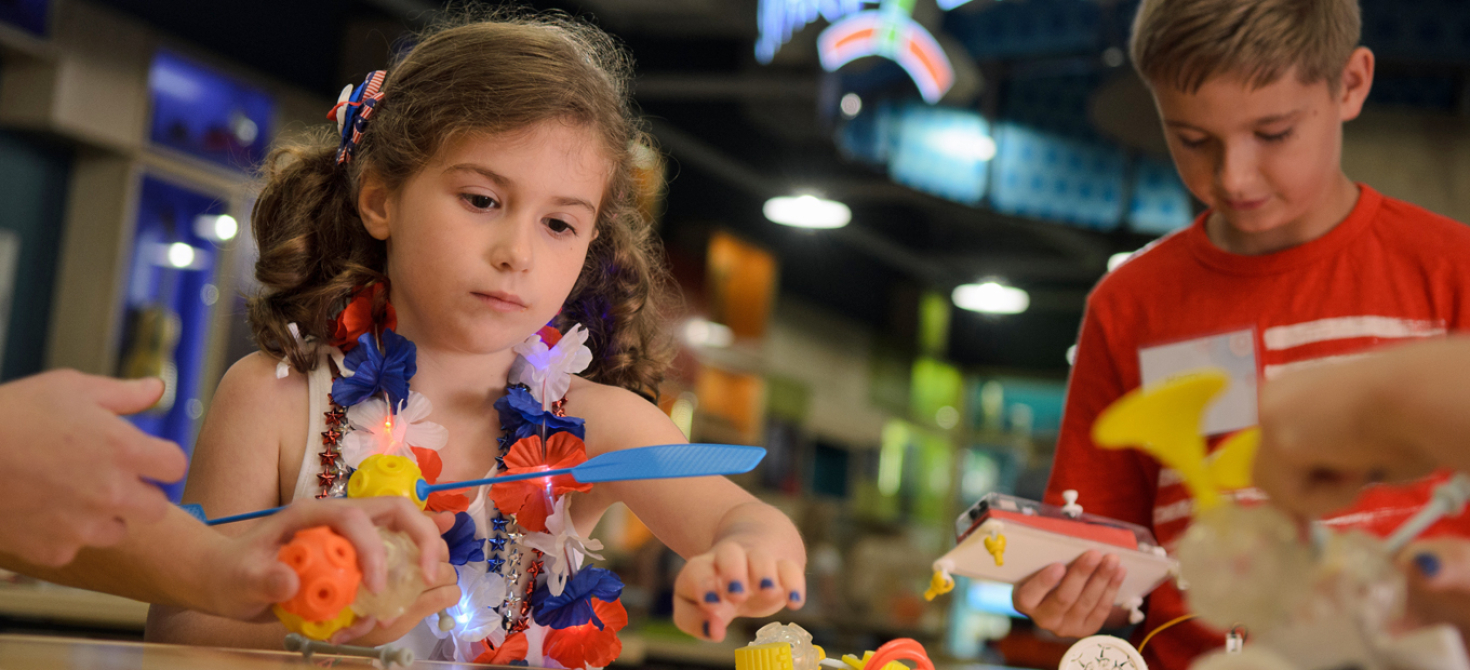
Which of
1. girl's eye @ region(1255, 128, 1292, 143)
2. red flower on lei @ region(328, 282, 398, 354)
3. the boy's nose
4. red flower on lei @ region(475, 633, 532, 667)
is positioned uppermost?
girl's eye @ region(1255, 128, 1292, 143)

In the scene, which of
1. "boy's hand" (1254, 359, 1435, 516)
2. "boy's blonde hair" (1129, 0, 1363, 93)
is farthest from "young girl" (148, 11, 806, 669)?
"boy's blonde hair" (1129, 0, 1363, 93)

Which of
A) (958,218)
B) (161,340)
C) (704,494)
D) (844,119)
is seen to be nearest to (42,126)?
(161,340)

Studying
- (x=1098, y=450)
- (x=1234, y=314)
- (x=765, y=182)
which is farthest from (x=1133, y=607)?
(x=765, y=182)

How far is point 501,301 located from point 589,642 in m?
0.40

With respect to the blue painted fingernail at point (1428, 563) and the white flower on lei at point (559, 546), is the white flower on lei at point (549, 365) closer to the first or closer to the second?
the white flower on lei at point (559, 546)

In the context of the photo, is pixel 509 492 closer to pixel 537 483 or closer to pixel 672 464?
pixel 537 483

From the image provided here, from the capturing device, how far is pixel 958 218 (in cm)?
1020

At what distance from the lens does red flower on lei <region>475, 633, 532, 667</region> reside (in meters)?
1.22

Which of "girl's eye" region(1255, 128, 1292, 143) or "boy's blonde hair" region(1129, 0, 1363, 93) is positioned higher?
"boy's blonde hair" region(1129, 0, 1363, 93)

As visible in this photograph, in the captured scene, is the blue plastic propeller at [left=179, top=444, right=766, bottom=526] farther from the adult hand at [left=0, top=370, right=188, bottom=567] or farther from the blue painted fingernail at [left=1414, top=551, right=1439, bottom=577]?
the blue painted fingernail at [left=1414, top=551, right=1439, bottom=577]

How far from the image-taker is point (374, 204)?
132 centimetres

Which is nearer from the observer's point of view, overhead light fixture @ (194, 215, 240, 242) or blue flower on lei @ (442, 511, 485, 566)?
blue flower on lei @ (442, 511, 485, 566)

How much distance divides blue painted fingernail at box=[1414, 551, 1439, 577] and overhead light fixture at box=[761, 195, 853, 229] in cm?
610

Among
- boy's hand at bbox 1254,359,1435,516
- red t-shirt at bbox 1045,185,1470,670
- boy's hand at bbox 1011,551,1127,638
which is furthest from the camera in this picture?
red t-shirt at bbox 1045,185,1470,670
